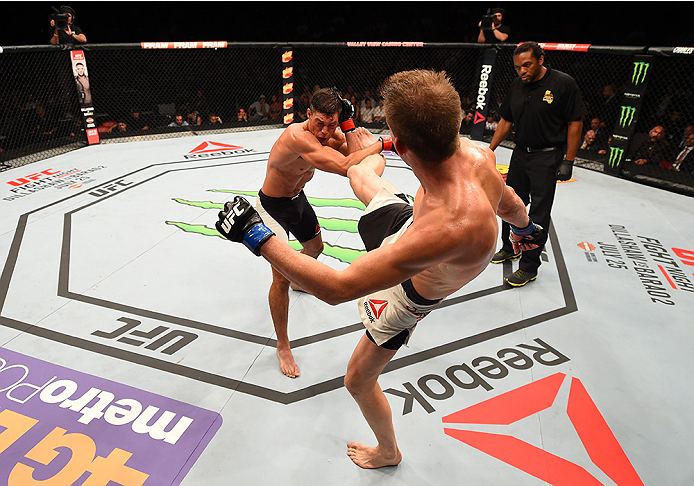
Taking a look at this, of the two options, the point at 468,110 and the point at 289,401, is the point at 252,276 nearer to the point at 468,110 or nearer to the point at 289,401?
the point at 289,401

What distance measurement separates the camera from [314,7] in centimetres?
1079

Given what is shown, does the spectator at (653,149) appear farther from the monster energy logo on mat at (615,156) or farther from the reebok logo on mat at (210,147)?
the reebok logo on mat at (210,147)

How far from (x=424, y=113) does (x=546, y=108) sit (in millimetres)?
2411

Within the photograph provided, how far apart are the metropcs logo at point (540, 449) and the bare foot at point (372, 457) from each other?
0.33m

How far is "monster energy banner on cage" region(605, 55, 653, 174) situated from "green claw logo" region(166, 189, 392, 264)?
3.57 meters

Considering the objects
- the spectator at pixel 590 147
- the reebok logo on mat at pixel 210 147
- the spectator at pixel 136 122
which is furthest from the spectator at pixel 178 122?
the spectator at pixel 590 147

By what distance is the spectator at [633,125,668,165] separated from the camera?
5633mm

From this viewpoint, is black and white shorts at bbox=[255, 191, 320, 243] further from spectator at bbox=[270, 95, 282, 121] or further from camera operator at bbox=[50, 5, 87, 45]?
spectator at bbox=[270, 95, 282, 121]

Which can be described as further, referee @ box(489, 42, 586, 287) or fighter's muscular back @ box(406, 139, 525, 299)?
referee @ box(489, 42, 586, 287)

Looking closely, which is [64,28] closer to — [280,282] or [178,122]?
[178,122]

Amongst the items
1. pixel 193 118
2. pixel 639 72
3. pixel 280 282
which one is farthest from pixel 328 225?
pixel 193 118

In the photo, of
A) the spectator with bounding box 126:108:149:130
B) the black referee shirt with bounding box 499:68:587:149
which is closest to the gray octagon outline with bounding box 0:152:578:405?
the black referee shirt with bounding box 499:68:587:149

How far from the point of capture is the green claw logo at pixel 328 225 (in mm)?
3719

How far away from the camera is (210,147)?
260 inches
